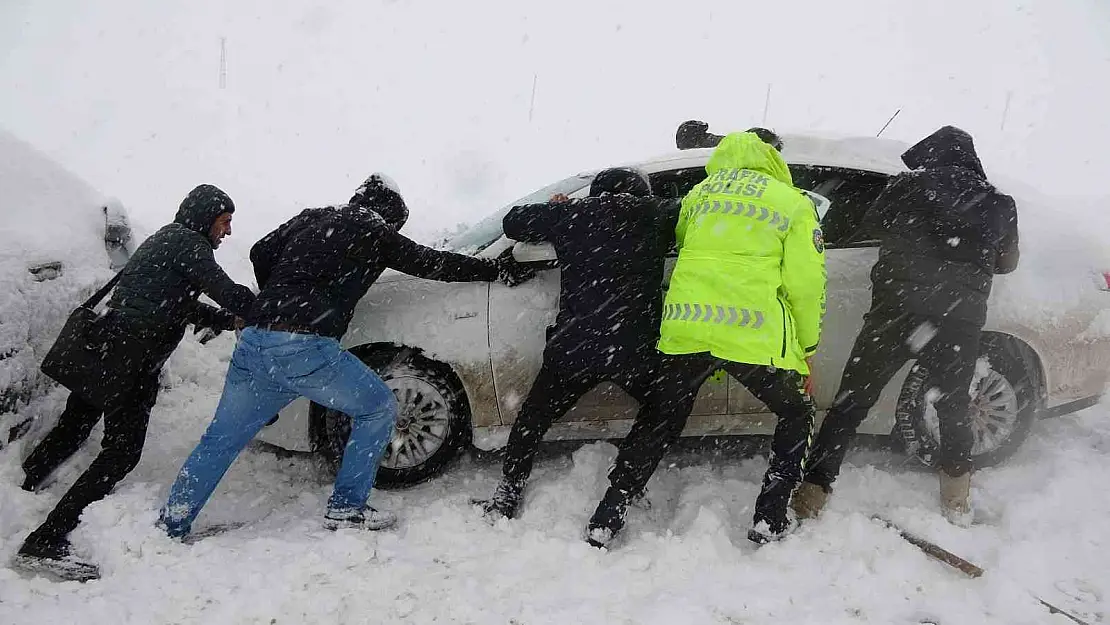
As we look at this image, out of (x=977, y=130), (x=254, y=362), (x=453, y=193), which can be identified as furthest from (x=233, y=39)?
(x=254, y=362)

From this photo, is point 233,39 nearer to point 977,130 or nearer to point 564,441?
point 977,130

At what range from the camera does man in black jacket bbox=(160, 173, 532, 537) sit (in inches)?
134

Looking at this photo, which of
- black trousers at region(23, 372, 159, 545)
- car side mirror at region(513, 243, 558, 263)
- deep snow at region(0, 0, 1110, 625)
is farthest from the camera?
car side mirror at region(513, 243, 558, 263)

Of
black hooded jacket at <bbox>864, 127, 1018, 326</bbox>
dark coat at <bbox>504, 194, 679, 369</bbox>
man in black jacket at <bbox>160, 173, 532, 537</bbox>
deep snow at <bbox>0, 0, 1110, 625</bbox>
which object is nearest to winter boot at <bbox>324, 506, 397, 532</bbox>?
man in black jacket at <bbox>160, 173, 532, 537</bbox>

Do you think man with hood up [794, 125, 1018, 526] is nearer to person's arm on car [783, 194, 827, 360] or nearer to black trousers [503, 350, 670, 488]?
person's arm on car [783, 194, 827, 360]

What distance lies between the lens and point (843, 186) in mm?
4227

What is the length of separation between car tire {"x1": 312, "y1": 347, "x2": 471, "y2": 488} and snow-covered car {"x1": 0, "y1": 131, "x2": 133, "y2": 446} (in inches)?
53.5

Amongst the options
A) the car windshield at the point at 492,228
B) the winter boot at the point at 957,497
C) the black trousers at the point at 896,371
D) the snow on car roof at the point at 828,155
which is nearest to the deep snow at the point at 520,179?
the winter boot at the point at 957,497

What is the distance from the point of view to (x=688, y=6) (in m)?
28.1

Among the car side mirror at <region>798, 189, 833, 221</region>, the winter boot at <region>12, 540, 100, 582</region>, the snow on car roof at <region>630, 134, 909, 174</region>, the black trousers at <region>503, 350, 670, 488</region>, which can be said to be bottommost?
the winter boot at <region>12, 540, 100, 582</region>

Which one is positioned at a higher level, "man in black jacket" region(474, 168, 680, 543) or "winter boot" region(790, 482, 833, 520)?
"man in black jacket" region(474, 168, 680, 543)

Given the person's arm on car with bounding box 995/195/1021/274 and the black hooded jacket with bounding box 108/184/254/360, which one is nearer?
the black hooded jacket with bounding box 108/184/254/360

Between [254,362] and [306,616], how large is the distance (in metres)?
1.10

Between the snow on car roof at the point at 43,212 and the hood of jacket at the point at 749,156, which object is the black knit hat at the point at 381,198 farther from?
the snow on car roof at the point at 43,212
